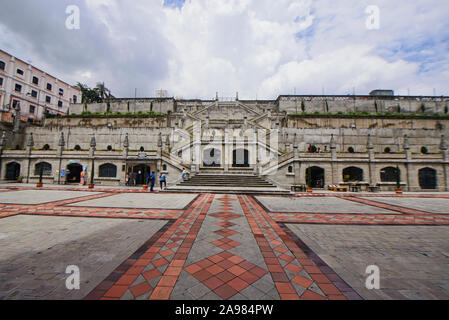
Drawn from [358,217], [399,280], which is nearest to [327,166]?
[358,217]

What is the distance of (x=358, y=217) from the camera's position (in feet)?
24.2

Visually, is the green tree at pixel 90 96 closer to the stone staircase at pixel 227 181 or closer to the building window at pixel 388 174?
the stone staircase at pixel 227 181

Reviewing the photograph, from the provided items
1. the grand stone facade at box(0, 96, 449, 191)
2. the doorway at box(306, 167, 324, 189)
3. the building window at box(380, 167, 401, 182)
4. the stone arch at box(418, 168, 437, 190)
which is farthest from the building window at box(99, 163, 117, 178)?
the stone arch at box(418, 168, 437, 190)

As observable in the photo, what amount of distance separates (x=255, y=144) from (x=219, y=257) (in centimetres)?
2016

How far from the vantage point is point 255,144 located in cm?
2303

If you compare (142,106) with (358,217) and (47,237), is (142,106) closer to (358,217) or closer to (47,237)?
(47,237)

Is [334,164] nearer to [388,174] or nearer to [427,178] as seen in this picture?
[388,174]

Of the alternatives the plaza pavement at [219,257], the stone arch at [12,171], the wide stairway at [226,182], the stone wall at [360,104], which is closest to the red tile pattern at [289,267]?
the plaza pavement at [219,257]

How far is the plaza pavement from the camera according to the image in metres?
2.63

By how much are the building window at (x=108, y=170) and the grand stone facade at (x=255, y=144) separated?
0.40ft

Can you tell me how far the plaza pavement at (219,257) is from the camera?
2.63 m

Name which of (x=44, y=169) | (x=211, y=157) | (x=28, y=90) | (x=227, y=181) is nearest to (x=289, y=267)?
(x=227, y=181)

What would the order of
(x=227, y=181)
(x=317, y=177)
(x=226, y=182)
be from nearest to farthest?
(x=226, y=182), (x=227, y=181), (x=317, y=177)
